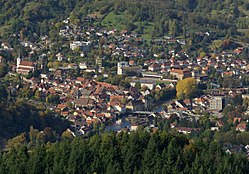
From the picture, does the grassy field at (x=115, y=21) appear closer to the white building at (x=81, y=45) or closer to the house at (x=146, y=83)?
the white building at (x=81, y=45)

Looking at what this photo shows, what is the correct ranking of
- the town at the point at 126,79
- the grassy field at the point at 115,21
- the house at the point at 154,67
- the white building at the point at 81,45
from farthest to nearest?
the grassy field at the point at 115,21
the white building at the point at 81,45
the house at the point at 154,67
the town at the point at 126,79

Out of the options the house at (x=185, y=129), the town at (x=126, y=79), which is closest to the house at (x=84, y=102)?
the town at (x=126, y=79)

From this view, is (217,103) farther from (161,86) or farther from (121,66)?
(121,66)

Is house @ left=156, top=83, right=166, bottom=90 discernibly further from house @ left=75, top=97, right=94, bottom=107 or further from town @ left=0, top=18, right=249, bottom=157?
house @ left=75, top=97, right=94, bottom=107

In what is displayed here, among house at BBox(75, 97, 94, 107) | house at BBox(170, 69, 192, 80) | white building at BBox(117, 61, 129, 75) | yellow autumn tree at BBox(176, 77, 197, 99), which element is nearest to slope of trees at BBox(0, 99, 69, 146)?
house at BBox(75, 97, 94, 107)

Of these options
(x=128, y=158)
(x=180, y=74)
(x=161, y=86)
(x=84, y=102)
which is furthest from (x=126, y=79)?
(x=128, y=158)

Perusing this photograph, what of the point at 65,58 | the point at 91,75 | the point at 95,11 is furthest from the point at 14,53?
the point at 95,11
